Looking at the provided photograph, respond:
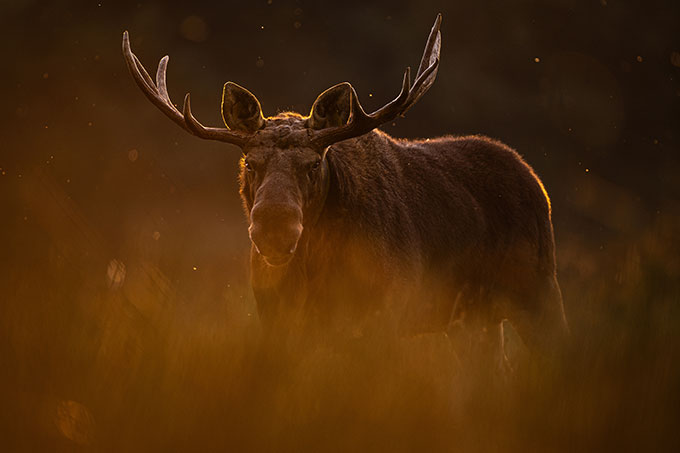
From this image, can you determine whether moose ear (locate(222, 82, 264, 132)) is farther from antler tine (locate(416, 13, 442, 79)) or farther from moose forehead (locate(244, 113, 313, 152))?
antler tine (locate(416, 13, 442, 79))

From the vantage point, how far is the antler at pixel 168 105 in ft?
12.7

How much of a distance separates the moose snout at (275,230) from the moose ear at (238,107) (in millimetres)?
801

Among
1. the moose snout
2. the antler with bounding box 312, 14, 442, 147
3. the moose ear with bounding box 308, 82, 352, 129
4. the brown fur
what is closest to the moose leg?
the brown fur

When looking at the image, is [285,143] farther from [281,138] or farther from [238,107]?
[238,107]

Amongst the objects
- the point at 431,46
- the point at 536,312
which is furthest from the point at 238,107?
the point at 536,312

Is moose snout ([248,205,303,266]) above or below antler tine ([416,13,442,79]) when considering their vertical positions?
below

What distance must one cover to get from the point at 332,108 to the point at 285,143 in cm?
47

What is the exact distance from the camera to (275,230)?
330cm

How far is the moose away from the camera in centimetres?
367

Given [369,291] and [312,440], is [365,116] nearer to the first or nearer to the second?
[369,291]

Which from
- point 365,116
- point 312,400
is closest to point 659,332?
point 312,400

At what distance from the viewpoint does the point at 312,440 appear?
1803mm

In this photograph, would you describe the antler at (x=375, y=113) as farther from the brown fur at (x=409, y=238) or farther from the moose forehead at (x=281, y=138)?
the brown fur at (x=409, y=238)

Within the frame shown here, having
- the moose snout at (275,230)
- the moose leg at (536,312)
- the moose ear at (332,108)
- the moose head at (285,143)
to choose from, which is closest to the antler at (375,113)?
the moose head at (285,143)
